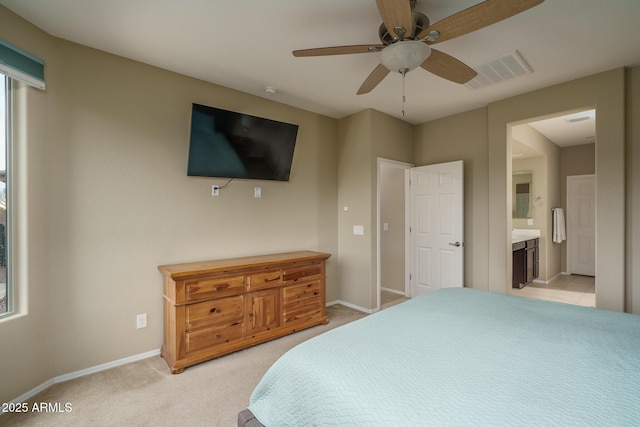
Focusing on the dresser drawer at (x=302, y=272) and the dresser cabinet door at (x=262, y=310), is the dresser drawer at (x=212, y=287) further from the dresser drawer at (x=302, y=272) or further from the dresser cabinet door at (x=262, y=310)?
the dresser drawer at (x=302, y=272)

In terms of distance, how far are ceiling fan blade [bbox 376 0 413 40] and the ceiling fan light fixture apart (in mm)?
56

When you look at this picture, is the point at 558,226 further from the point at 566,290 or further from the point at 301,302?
the point at 301,302

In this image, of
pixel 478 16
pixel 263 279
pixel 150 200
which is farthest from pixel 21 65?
pixel 478 16

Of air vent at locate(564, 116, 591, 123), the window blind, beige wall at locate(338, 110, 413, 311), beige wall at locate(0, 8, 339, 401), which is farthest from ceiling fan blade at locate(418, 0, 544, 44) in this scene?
air vent at locate(564, 116, 591, 123)

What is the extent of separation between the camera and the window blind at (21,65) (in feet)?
6.24

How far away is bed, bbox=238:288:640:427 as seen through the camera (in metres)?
0.94

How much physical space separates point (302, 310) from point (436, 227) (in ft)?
7.44

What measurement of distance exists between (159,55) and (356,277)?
10.9 ft

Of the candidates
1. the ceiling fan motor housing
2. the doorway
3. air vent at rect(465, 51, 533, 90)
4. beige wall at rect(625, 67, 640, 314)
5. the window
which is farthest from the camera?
the doorway

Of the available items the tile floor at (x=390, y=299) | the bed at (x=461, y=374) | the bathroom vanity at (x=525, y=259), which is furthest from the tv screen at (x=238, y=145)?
the bathroom vanity at (x=525, y=259)

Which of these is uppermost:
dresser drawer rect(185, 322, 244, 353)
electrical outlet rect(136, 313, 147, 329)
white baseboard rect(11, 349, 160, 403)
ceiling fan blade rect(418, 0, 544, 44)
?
ceiling fan blade rect(418, 0, 544, 44)

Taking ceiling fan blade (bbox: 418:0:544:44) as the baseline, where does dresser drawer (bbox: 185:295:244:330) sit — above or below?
below

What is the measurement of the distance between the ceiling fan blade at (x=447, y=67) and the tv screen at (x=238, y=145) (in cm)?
184

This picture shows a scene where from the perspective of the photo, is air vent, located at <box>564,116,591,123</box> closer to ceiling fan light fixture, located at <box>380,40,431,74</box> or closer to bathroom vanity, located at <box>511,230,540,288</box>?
bathroom vanity, located at <box>511,230,540,288</box>
